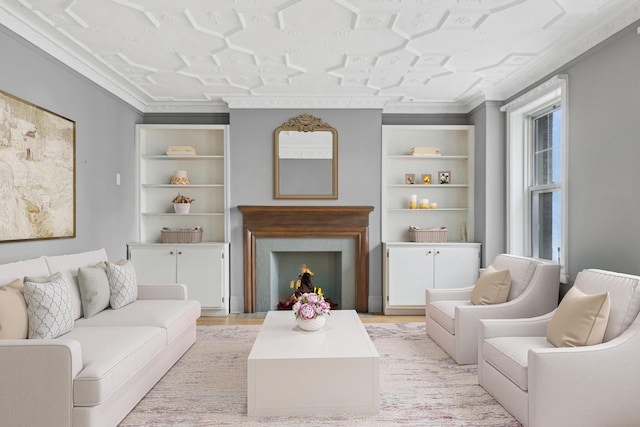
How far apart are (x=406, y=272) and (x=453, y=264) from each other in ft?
1.83

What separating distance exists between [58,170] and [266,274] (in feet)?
8.46

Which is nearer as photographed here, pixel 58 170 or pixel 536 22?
pixel 536 22

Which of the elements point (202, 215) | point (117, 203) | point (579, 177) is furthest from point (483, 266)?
point (117, 203)

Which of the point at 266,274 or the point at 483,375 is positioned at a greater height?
the point at 266,274

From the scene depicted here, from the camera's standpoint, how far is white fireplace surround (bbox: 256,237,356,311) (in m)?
5.68

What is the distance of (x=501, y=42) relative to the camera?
381cm

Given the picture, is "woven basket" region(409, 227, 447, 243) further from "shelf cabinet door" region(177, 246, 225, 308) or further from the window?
"shelf cabinet door" region(177, 246, 225, 308)

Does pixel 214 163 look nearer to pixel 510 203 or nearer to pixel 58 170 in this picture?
pixel 58 170

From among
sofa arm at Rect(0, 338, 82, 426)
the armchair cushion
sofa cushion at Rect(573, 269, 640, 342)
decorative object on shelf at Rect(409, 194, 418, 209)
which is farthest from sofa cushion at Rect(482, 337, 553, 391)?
decorative object on shelf at Rect(409, 194, 418, 209)

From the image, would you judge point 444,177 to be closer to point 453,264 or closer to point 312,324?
point 453,264

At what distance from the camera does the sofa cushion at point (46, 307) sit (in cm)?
276

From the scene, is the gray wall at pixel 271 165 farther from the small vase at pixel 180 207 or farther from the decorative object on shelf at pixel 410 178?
the small vase at pixel 180 207

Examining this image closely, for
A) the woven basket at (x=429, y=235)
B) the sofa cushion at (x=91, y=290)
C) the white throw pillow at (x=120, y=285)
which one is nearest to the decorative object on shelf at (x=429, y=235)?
the woven basket at (x=429, y=235)

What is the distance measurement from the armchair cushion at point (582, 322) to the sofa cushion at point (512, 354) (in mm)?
151
